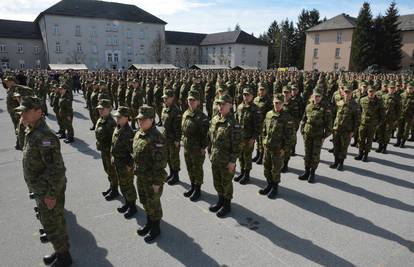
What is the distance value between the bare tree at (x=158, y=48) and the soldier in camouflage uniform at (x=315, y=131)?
5837 centimetres

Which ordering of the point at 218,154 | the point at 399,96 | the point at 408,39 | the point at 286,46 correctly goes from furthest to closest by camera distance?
the point at 286,46, the point at 408,39, the point at 399,96, the point at 218,154

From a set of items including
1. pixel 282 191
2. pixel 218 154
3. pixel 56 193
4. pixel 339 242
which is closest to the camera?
pixel 56 193

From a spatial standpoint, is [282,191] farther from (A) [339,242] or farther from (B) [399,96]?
(B) [399,96]

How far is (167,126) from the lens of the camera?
6.61m

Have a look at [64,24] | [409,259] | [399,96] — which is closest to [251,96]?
[409,259]

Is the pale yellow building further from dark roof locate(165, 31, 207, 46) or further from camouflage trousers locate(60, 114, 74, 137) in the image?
camouflage trousers locate(60, 114, 74, 137)

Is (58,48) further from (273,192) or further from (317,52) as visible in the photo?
(273,192)

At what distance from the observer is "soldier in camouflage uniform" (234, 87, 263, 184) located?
657cm

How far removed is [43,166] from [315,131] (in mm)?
5367

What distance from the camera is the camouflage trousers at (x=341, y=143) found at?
24.2ft

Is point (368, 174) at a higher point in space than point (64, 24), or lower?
lower

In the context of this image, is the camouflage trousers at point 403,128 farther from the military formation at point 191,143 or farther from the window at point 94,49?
the window at point 94,49

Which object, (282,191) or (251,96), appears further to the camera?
(251,96)

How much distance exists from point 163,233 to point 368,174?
5.35 metres
